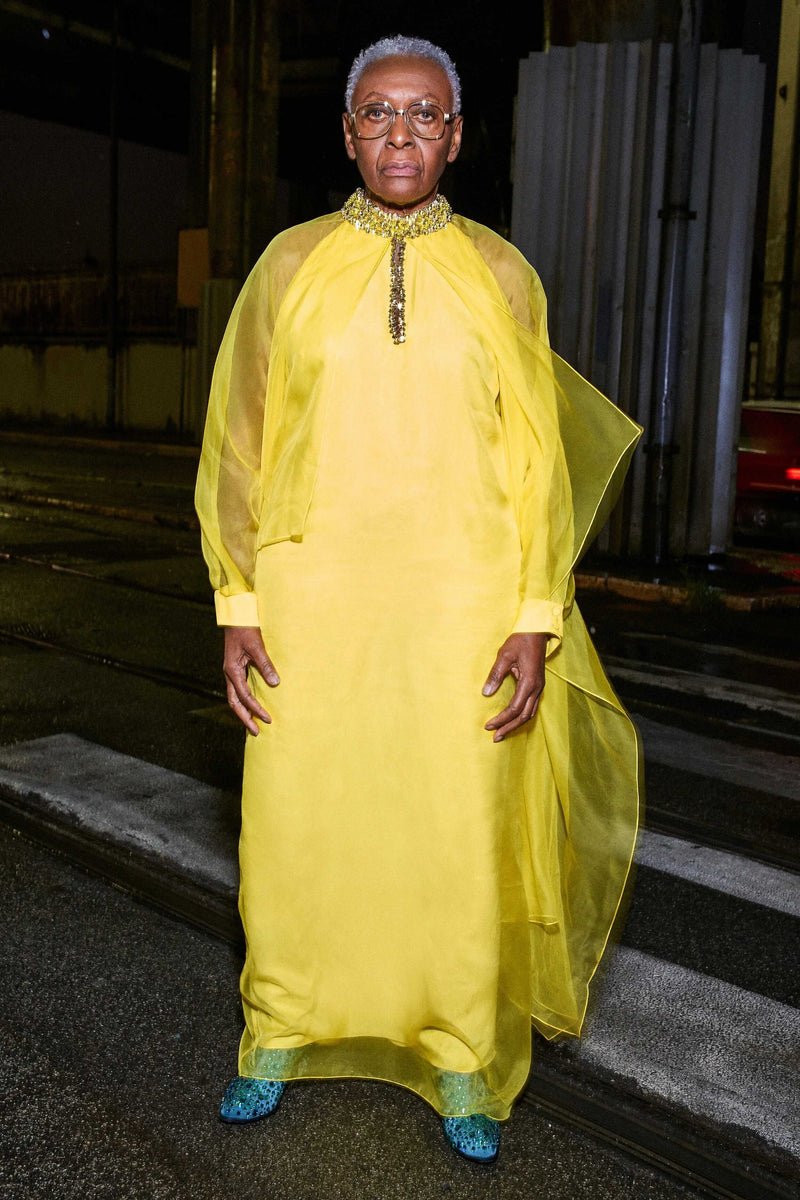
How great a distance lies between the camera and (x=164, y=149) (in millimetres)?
37344

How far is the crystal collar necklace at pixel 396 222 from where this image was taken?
251cm

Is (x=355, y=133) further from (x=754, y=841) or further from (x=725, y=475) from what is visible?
(x=725, y=475)

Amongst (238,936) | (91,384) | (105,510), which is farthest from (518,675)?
(91,384)

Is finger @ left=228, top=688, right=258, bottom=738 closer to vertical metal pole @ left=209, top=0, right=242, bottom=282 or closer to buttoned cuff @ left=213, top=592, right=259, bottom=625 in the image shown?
buttoned cuff @ left=213, top=592, right=259, bottom=625

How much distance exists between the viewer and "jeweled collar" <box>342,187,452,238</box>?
2545 mm

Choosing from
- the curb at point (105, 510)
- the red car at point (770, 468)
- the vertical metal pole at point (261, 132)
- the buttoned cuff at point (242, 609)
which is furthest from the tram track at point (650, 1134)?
the vertical metal pole at point (261, 132)

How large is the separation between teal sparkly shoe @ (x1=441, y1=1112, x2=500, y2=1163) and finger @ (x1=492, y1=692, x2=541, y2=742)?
0.76 metres

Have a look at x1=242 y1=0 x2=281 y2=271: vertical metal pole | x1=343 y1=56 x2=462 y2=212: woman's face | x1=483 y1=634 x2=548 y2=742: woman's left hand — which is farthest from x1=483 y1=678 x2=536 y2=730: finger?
x1=242 y1=0 x2=281 y2=271: vertical metal pole

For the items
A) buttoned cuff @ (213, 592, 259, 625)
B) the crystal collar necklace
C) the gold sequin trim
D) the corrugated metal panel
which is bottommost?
buttoned cuff @ (213, 592, 259, 625)

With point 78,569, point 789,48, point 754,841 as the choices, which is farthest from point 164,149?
point 754,841

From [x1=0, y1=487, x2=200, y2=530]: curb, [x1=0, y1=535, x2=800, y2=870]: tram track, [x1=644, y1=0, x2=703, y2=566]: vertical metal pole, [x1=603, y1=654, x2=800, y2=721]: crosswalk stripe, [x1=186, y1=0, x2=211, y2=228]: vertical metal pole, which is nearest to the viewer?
[x1=0, y1=535, x2=800, y2=870]: tram track

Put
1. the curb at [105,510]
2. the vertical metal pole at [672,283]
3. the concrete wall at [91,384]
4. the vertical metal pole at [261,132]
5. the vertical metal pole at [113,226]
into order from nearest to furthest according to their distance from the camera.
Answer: the vertical metal pole at [672,283] < the curb at [105,510] < the vertical metal pole at [261,132] < the vertical metal pole at [113,226] < the concrete wall at [91,384]

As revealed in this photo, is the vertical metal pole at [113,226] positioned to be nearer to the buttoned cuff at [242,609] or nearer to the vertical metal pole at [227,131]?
the vertical metal pole at [227,131]

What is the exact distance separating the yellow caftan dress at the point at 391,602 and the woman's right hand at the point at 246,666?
21 mm
